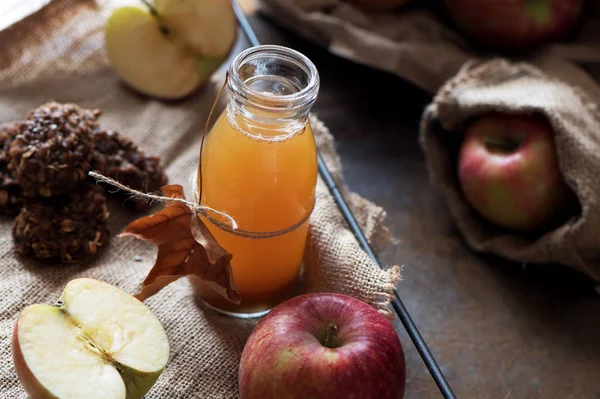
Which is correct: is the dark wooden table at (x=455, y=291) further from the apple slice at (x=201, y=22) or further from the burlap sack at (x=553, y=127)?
the apple slice at (x=201, y=22)

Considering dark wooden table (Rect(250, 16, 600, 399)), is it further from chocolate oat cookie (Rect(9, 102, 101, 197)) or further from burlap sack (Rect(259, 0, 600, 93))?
chocolate oat cookie (Rect(9, 102, 101, 197))

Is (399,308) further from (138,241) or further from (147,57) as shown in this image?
(147,57)

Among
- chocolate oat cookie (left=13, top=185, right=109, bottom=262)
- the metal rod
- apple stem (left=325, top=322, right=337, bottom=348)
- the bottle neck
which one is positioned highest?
the bottle neck

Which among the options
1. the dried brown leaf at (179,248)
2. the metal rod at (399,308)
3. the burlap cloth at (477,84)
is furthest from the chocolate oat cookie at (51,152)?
the burlap cloth at (477,84)

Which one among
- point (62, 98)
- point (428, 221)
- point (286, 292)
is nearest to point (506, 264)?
point (428, 221)

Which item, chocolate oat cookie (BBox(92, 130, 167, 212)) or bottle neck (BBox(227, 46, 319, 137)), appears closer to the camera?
bottle neck (BBox(227, 46, 319, 137))

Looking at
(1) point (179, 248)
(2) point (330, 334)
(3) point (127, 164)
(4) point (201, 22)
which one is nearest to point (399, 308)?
(2) point (330, 334)

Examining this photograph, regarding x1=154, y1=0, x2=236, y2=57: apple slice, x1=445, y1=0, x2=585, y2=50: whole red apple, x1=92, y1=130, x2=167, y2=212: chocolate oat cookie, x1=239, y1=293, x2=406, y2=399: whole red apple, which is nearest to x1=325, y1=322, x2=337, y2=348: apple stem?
x1=239, y1=293, x2=406, y2=399: whole red apple
